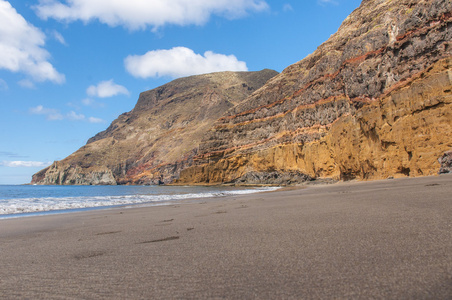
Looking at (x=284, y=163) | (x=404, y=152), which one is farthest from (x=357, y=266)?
(x=284, y=163)

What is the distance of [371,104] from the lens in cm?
2247

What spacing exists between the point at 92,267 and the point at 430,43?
23.1m

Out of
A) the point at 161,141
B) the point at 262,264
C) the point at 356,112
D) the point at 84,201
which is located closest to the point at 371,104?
the point at 356,112

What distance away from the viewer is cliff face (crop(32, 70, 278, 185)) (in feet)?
349

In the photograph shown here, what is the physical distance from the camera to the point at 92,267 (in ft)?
8.80

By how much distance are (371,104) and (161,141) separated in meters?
105

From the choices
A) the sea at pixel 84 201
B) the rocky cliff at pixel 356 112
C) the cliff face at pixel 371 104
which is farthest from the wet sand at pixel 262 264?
the cliff face at pixel 371 104

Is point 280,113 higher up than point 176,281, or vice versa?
point 280,113

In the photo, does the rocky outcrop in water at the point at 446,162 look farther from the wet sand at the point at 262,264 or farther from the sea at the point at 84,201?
the wet sand at the point at 262,264

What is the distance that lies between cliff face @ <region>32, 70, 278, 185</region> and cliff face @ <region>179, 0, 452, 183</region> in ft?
176

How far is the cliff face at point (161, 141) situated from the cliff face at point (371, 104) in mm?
53756

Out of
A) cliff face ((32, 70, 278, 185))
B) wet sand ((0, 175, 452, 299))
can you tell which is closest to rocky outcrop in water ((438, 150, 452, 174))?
wet sand ((0, 175, 452, 299))

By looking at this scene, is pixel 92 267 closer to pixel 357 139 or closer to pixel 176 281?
pixel 176 281

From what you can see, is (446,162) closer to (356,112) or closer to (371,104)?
(371,104)
